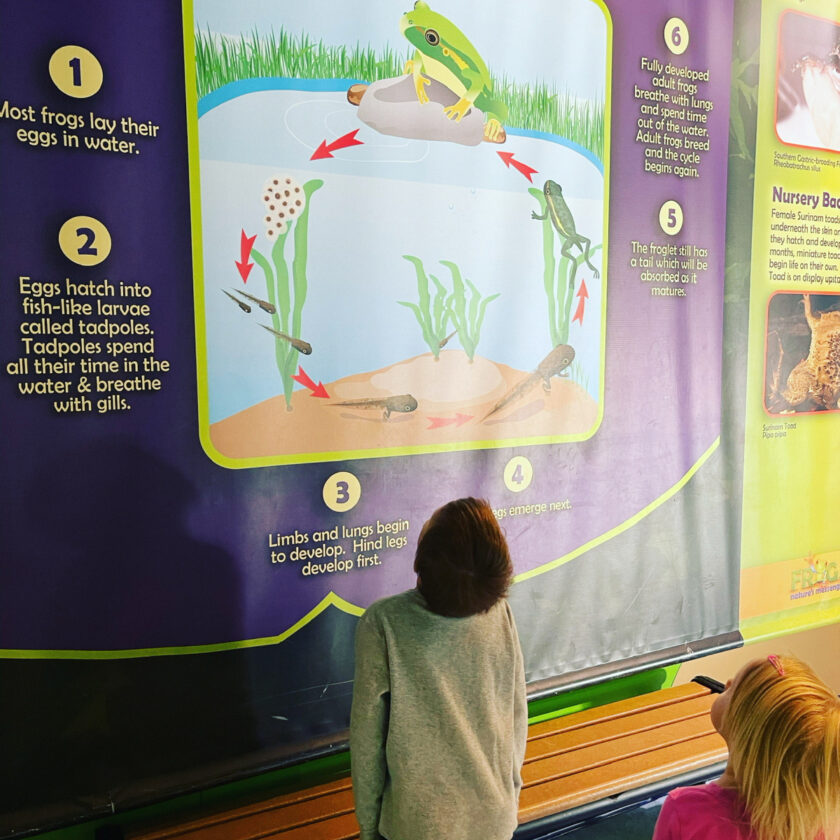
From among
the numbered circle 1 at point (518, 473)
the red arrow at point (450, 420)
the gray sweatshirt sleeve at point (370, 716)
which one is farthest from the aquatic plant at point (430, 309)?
the gray sweatshirt sleeve at point (370, 716)

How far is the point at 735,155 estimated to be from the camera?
8.67 ft

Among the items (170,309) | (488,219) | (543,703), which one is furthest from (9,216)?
(543,703)

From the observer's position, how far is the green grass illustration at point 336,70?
1.79 meters

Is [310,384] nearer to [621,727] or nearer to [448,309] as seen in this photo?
[448,309]

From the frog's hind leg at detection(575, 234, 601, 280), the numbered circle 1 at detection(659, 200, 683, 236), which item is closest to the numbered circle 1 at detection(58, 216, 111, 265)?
the frog's hind leg at detection(575, 234, 601, 280)

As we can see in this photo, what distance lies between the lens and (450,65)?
2078mm

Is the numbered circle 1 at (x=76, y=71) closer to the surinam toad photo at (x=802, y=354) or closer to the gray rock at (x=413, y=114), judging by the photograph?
the gray rock at (x=413, y=114)

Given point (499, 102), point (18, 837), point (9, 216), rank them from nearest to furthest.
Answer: point (9, 216), point (18, 837), point (499, 102)

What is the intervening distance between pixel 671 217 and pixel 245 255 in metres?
1.42

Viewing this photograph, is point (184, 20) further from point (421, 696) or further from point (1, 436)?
point (421, 696)

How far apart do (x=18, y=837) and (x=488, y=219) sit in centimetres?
189

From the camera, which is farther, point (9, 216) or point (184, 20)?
point (184, 20)

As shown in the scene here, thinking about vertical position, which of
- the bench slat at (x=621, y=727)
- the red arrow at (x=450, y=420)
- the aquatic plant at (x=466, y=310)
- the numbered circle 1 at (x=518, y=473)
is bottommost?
the bench slat at (x=621, y=727)

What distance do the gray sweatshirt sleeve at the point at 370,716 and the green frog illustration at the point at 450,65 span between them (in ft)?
4.63
